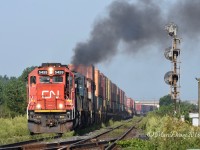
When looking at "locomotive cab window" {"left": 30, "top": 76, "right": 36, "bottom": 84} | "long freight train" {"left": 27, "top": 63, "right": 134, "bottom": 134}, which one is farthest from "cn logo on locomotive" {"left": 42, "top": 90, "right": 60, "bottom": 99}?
"locomotive cab window" {"left": 30, "top": 76, "right": 36, "bottom": 84}

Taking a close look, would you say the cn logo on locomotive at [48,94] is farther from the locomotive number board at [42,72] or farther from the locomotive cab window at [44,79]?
the locomotive number board at [42,72]

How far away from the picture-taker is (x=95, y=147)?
20.4 metres

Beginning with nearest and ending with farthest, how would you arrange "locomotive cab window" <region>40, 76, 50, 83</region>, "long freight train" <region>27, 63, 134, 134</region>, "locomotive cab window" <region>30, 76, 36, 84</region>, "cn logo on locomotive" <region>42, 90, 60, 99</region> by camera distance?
"long freight train" <region>27, 63, 134, 134</region> → "cn logo on locomotive" <region>42, 90, 60, 99</region> → "locomotive cab window" <region>40, 76, 50, 83</region> → "locomotive cab window" <region>30, 76, 36, 84</region>

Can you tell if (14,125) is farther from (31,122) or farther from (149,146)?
(149,146)

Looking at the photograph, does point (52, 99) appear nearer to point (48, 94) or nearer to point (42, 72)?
point (48, 94)

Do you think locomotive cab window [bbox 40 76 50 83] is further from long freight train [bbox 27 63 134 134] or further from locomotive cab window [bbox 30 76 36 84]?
locomotive cab window [bbox 30 76 36 84]

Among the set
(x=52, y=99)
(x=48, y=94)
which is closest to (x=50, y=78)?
(x=48, y=94)

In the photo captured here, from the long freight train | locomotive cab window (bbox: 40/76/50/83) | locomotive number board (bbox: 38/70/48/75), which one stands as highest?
locomotive number board (bbox: 38/70/48/75)

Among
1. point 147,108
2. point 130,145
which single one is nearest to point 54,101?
point 130,145

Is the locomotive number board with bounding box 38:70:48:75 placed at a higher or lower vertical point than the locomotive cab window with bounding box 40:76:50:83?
higher

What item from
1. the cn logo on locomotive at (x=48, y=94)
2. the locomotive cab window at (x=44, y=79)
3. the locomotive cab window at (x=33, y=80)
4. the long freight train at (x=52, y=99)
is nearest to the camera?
the long freight train at (x=52, y=99)

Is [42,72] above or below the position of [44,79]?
above

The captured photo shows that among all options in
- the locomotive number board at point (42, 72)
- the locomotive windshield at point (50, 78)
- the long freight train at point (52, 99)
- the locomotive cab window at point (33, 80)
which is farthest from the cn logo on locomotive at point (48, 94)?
the locomotive number board at point (42, 72)

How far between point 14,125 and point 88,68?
10378 millimetres
